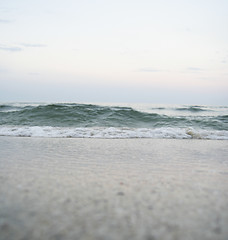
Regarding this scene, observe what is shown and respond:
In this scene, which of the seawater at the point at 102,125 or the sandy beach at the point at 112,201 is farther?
the seawater at the point at 102,125

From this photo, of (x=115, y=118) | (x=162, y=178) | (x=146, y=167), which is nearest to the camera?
(x=162, y=178)

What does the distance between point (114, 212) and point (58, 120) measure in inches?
275

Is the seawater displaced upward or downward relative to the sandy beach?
upward

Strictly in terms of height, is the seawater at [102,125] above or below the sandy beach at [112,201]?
above

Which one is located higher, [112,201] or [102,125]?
[102,125]

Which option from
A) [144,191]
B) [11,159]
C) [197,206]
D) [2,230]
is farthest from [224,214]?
[11,159]

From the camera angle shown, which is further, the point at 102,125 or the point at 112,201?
the point at 102,125

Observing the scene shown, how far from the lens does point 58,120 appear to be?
7.76 meters

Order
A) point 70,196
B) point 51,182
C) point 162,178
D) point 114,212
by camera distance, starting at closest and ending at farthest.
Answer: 1. point 114,212
2. point 70,196
3. point 51,182
4. point 162,178

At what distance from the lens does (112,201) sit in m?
1.29

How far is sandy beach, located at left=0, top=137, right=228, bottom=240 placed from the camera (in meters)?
0.97

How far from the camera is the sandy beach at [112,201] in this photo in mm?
971

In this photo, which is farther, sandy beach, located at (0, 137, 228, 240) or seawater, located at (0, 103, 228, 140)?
seawater, located at (0, 103, 228, 140)

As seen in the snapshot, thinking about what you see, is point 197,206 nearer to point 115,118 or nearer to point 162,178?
point 162,178
